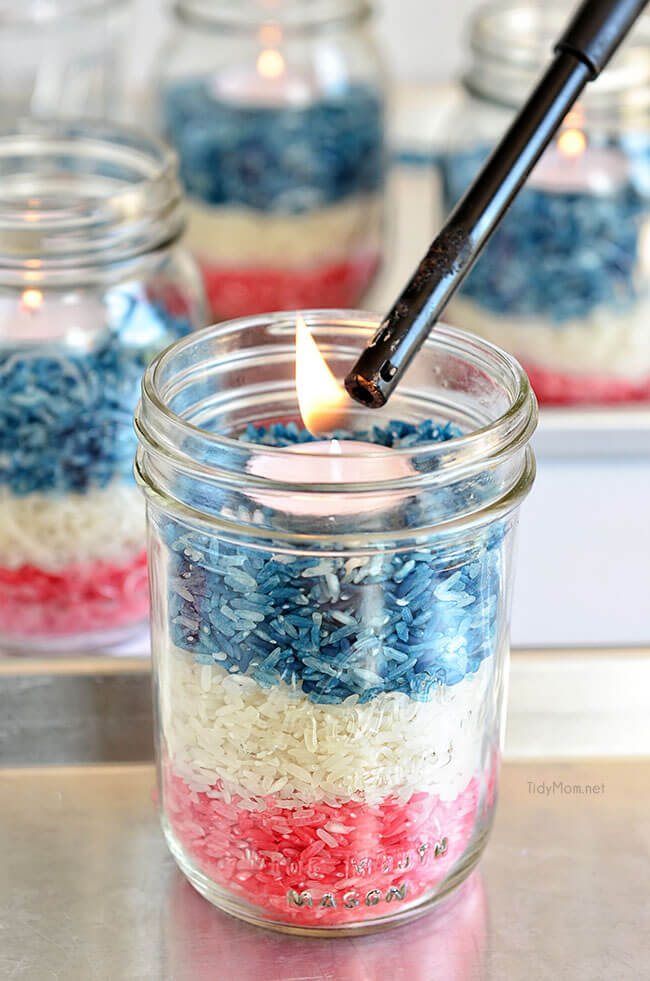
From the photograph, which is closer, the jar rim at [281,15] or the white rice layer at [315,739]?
the white rice layer at [315,739]

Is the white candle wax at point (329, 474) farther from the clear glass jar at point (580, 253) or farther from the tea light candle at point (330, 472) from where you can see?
the clear glass jar at point (580, 253)

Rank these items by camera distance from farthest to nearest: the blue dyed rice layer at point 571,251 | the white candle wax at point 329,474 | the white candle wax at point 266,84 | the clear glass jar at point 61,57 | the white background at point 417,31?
the white background at point 417,31, the clear glass jar at point 61,57, the white candle wax at point 266,84, the blue dyed rice layer at point 571,251, the white candle wax at point 329,474

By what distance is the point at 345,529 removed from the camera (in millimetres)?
382


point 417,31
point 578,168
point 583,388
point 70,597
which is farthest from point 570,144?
point 417,31

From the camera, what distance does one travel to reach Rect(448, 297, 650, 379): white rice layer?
78cm

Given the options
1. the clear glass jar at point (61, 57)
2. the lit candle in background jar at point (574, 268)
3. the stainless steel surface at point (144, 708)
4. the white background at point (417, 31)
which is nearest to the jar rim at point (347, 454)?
the stainless steel surface at point (144, 708)

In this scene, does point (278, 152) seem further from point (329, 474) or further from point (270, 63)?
point (329, 474)

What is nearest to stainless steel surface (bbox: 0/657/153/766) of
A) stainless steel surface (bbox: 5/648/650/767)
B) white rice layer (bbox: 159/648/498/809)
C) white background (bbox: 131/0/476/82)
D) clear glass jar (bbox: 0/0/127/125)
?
stainless steel surface (bbox: 5/648/650/767)

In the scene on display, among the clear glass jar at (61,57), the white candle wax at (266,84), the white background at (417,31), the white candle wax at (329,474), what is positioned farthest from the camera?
the white background at (417,31)

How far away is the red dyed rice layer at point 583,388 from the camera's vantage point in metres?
0.81

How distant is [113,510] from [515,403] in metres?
0.26

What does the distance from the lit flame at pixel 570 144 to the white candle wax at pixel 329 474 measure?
44 centimetres

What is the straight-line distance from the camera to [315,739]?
1.30 ft

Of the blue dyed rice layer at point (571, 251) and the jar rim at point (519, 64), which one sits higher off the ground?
the jar rim at point (519, 64)
